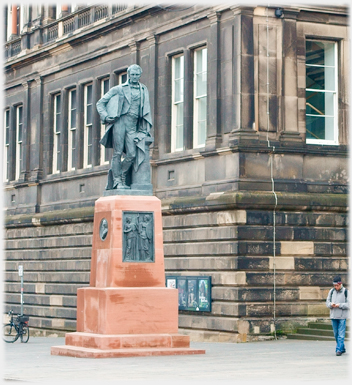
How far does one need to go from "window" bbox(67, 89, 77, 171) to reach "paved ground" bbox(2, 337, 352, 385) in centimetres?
1665

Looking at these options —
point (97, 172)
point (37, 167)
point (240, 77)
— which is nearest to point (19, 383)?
point (240, 77)

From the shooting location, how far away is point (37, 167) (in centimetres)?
4256

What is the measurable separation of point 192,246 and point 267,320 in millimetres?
3515

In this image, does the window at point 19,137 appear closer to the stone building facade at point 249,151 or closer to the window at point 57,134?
the window at point 57,134

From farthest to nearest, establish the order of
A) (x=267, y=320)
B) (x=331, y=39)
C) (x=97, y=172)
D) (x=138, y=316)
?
(x=97, y=172) < (x=331, y=39) < (x=267, y=320) < (x=138, y=316)

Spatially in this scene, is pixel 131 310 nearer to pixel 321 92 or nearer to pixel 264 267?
pixel 264 267

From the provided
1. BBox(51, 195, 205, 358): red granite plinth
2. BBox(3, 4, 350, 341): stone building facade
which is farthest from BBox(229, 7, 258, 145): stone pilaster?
BBox(51, 195, 205, 358): red granite plinth

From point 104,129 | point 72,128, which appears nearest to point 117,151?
point 104,129

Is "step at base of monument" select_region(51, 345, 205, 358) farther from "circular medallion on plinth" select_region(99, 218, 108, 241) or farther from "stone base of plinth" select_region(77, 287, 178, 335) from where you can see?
"circular medallion on plinth" select_region(99, 218, 108, 241)

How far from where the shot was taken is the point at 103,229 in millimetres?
22688

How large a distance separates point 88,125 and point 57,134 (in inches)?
111

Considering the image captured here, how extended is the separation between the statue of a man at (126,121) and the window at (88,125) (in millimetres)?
15650

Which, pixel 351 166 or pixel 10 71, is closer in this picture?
pixel 351 166

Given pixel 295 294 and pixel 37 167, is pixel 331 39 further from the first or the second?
pixel 37 167
